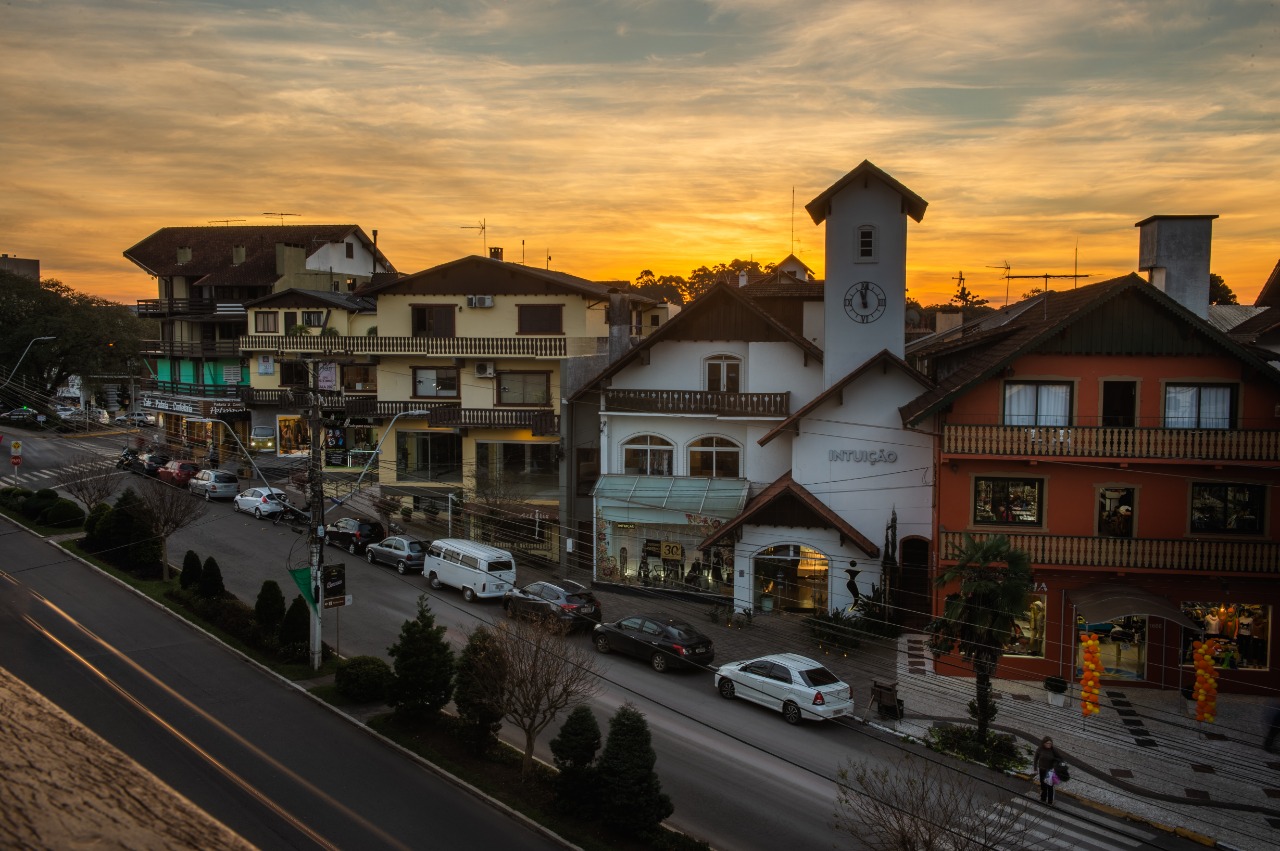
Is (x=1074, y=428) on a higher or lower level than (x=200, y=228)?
lower

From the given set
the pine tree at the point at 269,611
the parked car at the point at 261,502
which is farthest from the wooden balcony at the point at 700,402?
the parked car at the point at 261,502

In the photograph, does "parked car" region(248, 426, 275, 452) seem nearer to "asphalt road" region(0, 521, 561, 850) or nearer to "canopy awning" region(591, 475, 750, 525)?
"asphalt road" region(0, 521, 561, 850)

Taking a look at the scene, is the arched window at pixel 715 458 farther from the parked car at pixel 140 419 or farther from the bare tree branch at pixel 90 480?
the parked car at pixel 140 419

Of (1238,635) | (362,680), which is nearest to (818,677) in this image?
(362,680)

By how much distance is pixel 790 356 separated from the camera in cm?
3909

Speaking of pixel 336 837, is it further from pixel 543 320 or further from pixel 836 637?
pixel 543 320

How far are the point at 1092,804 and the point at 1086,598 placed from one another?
812 cm

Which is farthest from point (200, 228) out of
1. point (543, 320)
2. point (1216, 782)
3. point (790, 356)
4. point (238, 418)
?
point (1216, 782)

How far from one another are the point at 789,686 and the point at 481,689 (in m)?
8.33

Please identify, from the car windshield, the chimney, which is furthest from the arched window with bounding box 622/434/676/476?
the chimney

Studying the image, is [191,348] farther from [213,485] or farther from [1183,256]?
[1183,256]

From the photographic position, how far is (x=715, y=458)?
1539 inches

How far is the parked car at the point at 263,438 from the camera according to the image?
2255 inches

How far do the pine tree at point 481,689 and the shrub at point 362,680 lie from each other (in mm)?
2994
